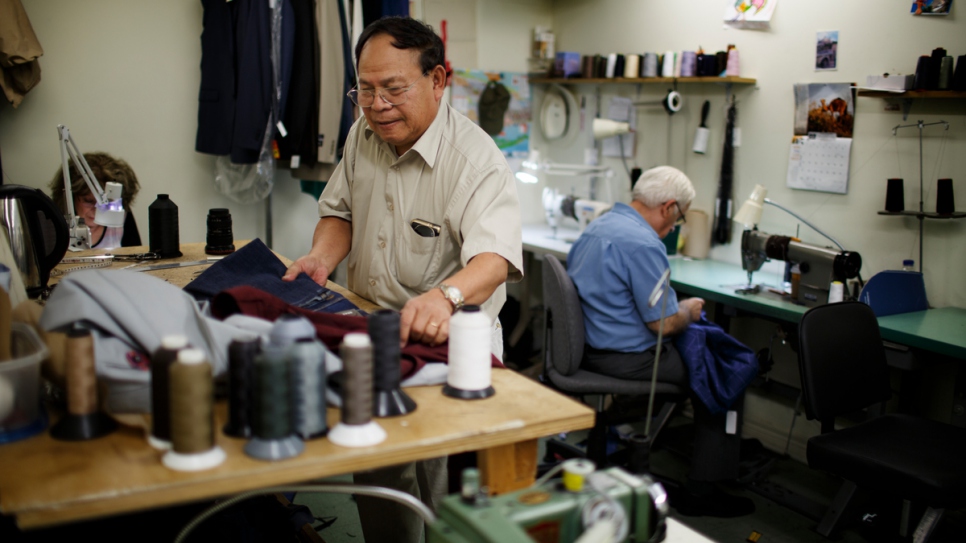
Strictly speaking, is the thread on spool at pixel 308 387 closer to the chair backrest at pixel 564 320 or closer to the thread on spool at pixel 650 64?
the chair backrest at pixel 564 320

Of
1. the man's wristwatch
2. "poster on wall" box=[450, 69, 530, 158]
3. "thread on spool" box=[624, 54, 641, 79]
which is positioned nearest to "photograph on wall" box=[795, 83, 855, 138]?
"thread on spool" box=[624, 54, 641, 79]

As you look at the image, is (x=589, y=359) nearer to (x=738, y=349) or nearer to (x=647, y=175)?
(x=738, y=349)

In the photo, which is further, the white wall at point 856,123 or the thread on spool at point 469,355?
the white wall at point 856,123

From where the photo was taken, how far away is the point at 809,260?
9.71 ft

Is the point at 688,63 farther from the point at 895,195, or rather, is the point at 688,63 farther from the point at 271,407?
the point at 271,407

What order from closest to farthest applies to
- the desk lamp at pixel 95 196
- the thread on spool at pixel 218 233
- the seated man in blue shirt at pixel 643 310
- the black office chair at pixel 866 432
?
the black office chair at pixel 866 432, the desk lamp at pixel 95 196, the thread on spool at pixel 218 233, the seated man in blue shirt at pixel 643 310

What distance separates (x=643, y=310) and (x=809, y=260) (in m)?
0.75

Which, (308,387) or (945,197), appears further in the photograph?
(945,197)

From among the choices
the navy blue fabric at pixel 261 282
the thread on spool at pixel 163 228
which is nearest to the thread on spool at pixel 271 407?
the navy blue fabric at pixel 261 282

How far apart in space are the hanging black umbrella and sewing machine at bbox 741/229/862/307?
0.59 metres

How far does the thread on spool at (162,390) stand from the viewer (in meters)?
0.98

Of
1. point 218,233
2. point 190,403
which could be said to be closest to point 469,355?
point 190,403

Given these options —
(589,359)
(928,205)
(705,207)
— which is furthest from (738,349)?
(705,207)

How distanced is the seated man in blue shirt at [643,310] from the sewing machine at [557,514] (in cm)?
170
